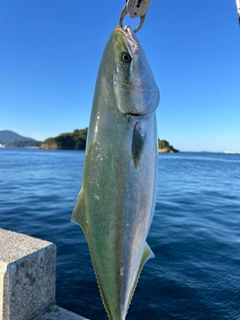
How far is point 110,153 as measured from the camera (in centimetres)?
178

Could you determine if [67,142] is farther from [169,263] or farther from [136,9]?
[136,9]

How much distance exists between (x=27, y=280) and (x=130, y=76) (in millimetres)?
2834

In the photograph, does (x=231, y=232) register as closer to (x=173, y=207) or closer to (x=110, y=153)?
(x=173, y=207)

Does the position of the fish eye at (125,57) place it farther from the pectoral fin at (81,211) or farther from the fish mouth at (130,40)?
the pectoral fin at (81,211)

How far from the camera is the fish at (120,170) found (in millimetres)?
1777

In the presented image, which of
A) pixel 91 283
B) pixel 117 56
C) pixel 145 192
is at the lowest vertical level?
pixel 91 283

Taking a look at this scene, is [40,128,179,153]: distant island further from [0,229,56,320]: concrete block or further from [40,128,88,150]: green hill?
[0,229,56,320]: concrete block

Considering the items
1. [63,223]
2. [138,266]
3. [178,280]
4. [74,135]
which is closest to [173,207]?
[63,223]

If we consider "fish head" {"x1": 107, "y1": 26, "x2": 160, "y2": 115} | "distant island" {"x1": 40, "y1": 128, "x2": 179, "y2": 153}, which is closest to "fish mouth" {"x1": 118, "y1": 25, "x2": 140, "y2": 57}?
"fish head" {"x1": 107, "y1": 26, "x2": 160, "y2": 115}

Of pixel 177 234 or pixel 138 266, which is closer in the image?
pixel 138 266

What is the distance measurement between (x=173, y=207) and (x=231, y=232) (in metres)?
4.49

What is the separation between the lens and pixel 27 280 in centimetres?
336

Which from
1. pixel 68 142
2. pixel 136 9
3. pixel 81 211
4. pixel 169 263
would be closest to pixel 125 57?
pixel 136 9

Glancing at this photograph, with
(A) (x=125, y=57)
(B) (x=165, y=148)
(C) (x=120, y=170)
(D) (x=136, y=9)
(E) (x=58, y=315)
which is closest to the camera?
(C) (x=120, y=170)
